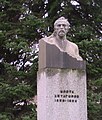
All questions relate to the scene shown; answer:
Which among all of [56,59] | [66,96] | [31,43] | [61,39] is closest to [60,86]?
[66,96]

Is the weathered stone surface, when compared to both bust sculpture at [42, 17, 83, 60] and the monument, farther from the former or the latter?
bust sculpture at [42, 17, 83, 60]

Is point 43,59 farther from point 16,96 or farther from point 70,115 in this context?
point 16,96

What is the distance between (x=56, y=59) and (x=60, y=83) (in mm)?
465

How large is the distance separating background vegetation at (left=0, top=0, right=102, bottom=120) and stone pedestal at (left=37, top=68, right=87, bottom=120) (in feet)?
12.6

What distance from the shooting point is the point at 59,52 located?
7516 mm

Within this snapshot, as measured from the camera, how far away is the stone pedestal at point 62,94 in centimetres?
730

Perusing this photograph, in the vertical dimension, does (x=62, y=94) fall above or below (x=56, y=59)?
below

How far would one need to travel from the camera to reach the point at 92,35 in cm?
1280

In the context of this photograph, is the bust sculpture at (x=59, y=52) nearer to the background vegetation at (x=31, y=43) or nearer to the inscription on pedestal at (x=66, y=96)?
the inscription on pedestal at (x=66, y=96)

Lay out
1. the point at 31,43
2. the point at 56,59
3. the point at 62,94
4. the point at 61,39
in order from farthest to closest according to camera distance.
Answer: the point at 31,43, the point at 61,39, the point at 56,59, the point at 62,94

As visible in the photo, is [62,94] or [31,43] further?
[31,43]

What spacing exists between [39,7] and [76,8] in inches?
53.0

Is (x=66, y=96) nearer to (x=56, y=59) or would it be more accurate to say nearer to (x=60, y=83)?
(x=60, y=83)

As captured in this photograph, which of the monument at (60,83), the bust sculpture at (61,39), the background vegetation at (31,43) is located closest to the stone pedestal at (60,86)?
the monument at (60,83)
